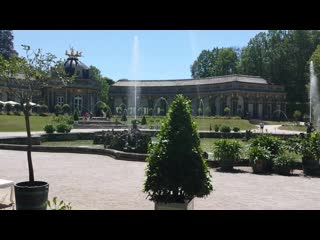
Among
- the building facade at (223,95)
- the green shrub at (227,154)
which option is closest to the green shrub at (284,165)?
the green shrub at (227,154)

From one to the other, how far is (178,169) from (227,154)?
719cm

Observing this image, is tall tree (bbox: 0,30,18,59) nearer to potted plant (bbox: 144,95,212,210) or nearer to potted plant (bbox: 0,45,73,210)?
potted plant (bbox: 0,45,73,210)

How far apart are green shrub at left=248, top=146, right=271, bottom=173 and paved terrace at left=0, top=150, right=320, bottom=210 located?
0.38m

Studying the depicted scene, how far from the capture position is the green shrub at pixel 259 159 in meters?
11.9

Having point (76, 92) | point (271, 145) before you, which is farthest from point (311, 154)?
point (76, 92)

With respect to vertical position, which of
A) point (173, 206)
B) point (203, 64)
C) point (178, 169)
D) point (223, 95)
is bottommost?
point (173, 206)

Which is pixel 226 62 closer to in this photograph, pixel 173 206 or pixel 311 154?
pixel 311 154

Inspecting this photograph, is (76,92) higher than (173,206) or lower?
higher

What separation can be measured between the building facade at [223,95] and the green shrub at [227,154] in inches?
1966

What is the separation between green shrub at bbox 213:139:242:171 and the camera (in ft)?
41.0

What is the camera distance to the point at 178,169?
18.4 feet

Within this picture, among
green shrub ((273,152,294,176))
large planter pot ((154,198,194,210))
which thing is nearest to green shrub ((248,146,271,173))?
green shrub ((273,152,294,176))
